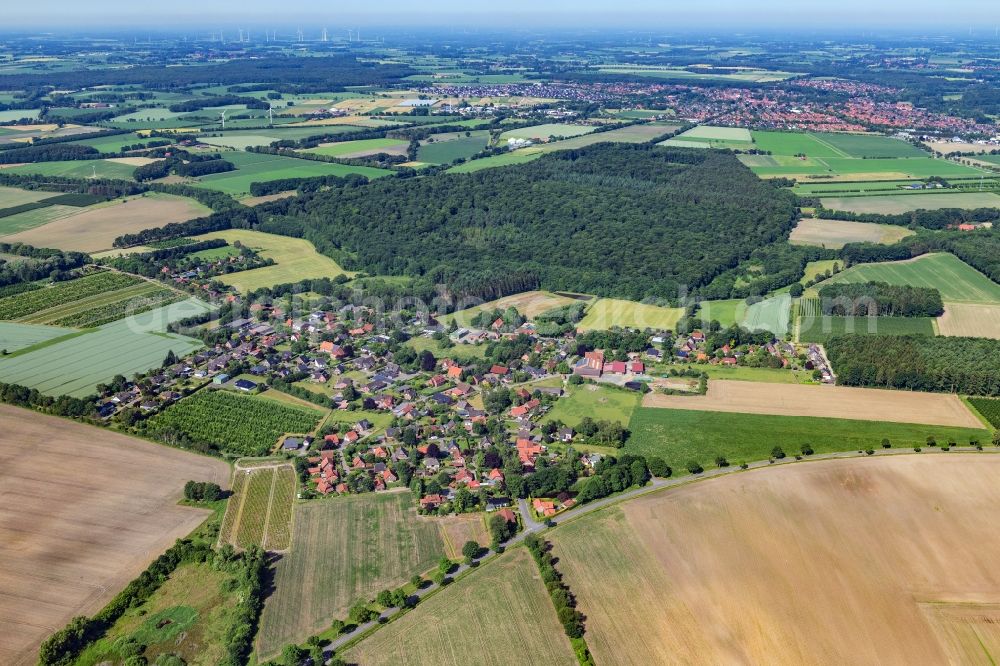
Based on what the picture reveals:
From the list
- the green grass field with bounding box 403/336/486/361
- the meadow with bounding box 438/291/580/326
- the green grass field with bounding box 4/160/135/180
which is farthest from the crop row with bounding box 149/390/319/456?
the green grass field with bounding box 4/160/135/180

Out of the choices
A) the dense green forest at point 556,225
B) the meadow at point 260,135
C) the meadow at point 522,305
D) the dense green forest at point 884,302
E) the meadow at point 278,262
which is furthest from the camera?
the meadow at point 260,135

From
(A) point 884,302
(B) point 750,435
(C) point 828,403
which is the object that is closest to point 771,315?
(A) point 884,302

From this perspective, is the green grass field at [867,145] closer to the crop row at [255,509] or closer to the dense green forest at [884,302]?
the dense green forest at [884,302]

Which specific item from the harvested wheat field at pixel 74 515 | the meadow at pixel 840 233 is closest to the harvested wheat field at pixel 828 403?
the harvested wheat field at pixel 74 515

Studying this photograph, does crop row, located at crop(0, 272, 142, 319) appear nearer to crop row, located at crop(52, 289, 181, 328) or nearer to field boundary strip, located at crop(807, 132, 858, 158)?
crop row, located at crop(52, 289, 181, 328)

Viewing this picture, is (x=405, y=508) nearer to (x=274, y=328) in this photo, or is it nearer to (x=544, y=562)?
(x=544, y=562)
